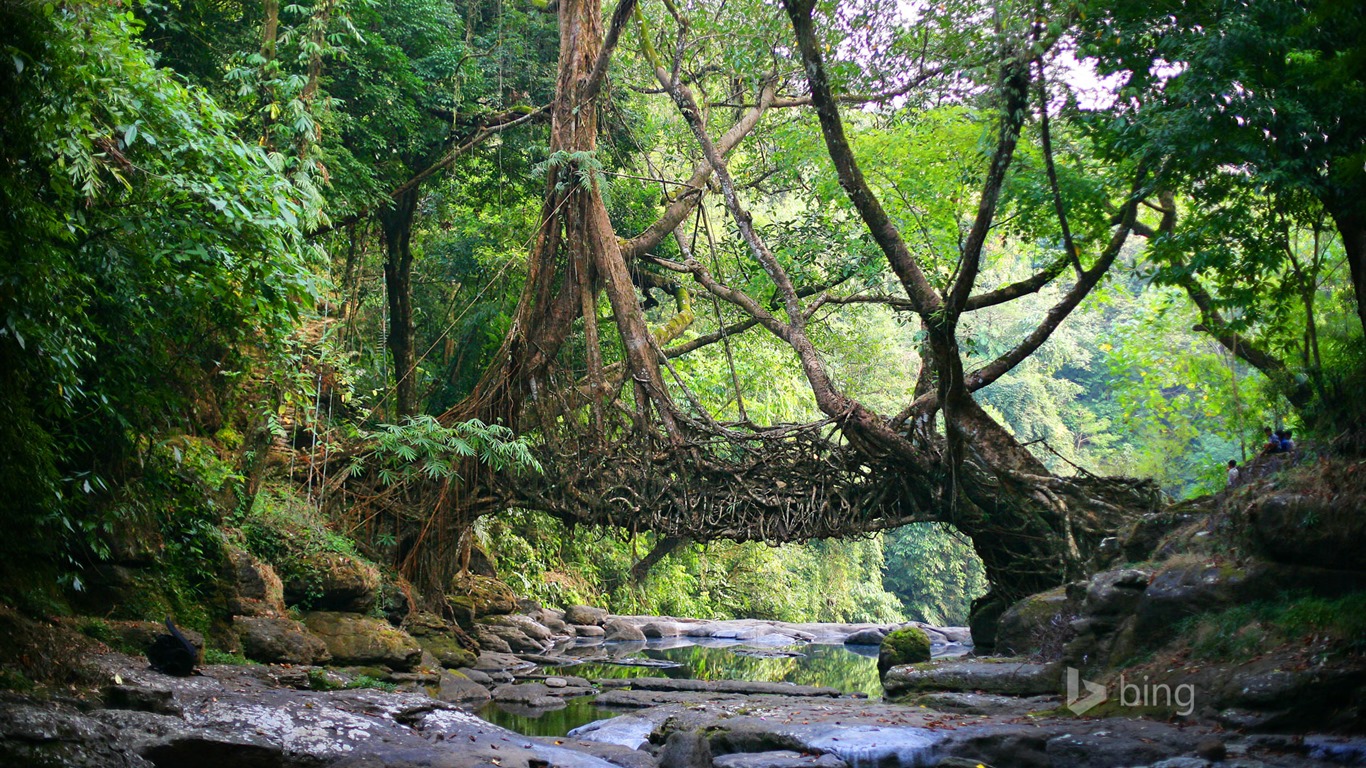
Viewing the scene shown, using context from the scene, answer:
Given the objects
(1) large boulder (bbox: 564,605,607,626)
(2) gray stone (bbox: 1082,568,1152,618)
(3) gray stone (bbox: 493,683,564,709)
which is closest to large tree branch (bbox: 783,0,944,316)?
(2) gray stone (bbox: 1082,568,1152,618)

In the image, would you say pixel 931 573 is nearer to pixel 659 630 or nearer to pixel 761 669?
pixel 659 630

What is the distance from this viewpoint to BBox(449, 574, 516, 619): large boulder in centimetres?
1345

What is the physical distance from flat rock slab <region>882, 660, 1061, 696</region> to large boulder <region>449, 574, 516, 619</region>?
6.42 metres

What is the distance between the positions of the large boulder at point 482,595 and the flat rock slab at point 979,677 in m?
6.42

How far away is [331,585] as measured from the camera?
31.1 feet

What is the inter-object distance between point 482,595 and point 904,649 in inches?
250

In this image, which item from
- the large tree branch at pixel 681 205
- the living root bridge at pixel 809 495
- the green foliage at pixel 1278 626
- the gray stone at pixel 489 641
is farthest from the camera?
the large tree branch at pixel 681 205

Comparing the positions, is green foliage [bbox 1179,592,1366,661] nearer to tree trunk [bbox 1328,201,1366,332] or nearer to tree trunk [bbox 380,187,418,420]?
tree trunk [bbox 1328,201,1366,332]

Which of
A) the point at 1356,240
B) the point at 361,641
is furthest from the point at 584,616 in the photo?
the point at 1356,240

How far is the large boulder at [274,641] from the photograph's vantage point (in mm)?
7742

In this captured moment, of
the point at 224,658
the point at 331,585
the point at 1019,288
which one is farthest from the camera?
the point at 1019,288

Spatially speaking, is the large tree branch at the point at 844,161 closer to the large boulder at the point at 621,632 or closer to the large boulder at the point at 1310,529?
the large boulder at the point at 1310,529

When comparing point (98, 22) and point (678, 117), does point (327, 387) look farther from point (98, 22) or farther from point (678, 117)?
point (678, 117)

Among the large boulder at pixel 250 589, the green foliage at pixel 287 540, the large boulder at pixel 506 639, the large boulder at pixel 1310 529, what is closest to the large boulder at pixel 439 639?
the large boulder at pixel 506 639
